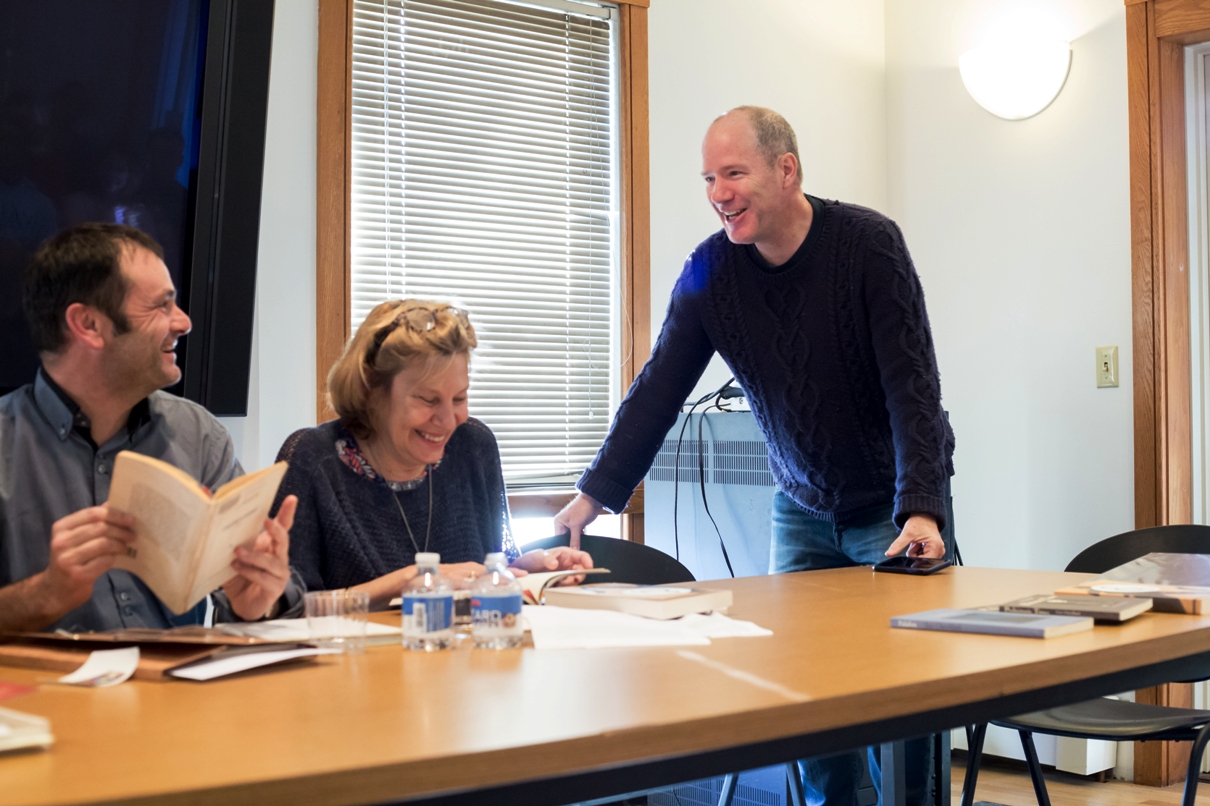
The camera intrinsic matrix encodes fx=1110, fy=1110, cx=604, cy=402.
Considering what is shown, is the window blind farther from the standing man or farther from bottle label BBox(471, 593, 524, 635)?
bottle label BBox(471, 593, 524, 635)

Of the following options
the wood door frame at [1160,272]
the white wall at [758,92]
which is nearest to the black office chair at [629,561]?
the white wall at [758,92]

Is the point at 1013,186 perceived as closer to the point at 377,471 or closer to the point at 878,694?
the point at 377,471

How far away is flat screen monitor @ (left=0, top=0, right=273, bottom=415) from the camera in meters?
2.20

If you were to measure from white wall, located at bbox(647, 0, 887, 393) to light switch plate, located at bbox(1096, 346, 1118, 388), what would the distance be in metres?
1.00

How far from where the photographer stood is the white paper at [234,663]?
3.38 feet

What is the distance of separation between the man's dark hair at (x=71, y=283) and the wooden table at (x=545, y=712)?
63 centimetres

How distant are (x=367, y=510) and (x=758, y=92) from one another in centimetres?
246

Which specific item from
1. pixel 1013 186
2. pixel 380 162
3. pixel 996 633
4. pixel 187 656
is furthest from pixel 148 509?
pixel 1013 186

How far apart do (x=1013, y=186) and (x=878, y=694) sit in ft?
9.71

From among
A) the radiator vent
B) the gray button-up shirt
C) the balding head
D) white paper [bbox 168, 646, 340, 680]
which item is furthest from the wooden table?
the radiator vent

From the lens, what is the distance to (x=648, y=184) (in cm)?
345

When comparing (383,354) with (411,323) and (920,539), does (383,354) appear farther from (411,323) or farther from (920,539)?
(920,539)

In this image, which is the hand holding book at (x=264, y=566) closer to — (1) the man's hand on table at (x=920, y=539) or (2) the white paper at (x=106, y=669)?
(2) the white paper at (x=106, y=669)

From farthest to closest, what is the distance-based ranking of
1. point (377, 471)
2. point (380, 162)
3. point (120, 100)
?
point (380, 162) < point (120, 100) < point (377, 471)
